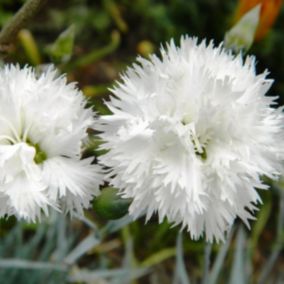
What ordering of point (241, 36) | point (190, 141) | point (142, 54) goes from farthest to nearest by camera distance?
point (142, 54) → point (241, 36) → point (190, 141)

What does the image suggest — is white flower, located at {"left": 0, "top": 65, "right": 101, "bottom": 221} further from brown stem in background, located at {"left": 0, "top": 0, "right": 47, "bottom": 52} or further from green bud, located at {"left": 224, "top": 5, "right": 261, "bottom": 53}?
green bud, located at {"left": 224, "top": 5, "right": 261, "bottom": 53}

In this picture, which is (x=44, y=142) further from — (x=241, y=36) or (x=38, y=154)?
(x=241, y=36)

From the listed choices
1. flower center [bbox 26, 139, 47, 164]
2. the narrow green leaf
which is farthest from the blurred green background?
flower center [bbox 26, 139, 47, 164]

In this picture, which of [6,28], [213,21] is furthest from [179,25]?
[6,28]

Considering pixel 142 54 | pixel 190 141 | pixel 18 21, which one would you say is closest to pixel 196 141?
pixel 190 141

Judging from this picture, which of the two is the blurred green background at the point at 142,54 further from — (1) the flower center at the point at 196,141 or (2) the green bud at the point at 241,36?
(1) the flower center at the point at 196,141

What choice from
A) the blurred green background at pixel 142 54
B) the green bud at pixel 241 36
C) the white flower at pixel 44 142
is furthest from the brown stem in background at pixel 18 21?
the blurred green background at pixel 142 54
